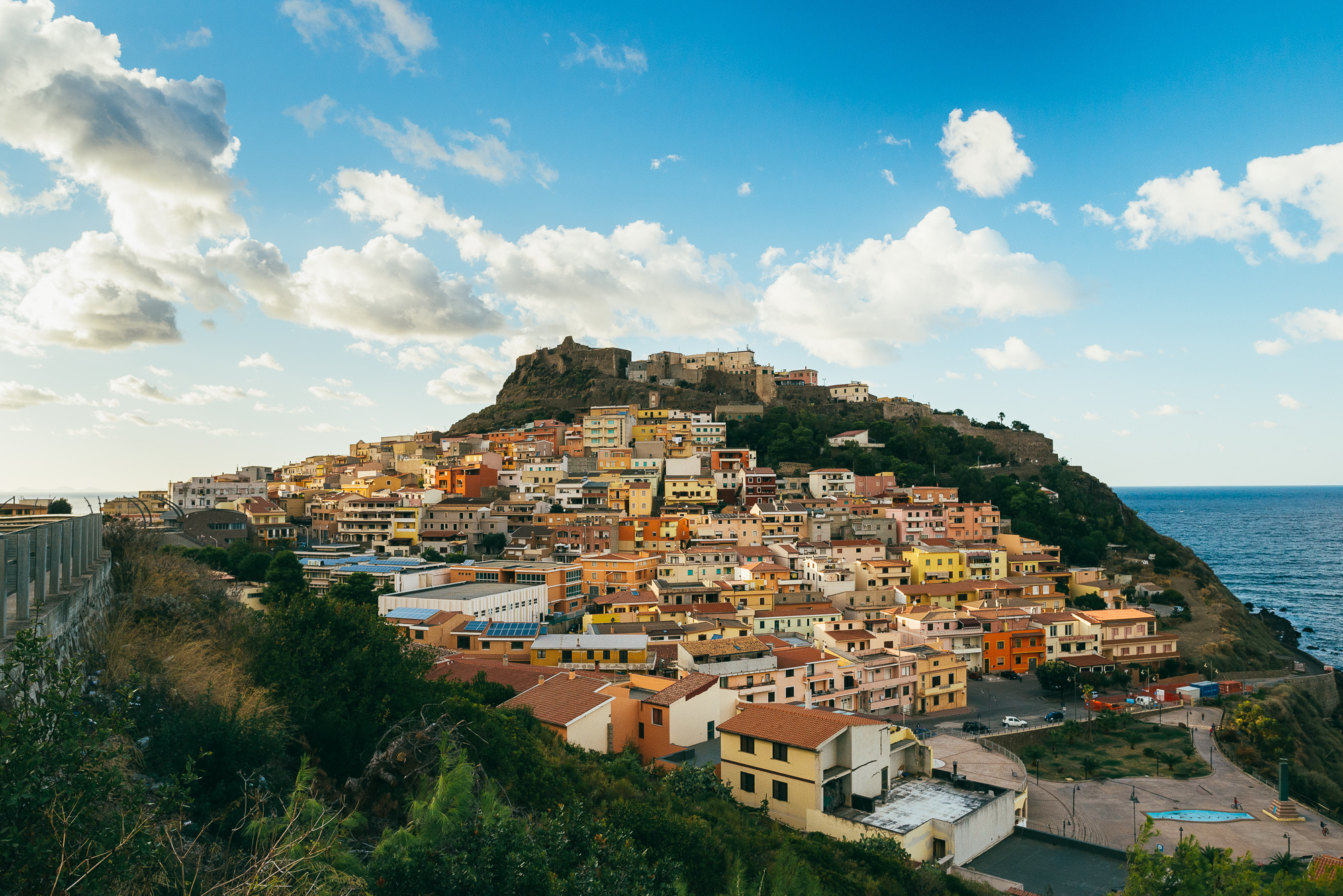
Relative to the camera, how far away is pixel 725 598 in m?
39.8

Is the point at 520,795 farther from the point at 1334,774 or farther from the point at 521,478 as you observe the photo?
the point at 521,478

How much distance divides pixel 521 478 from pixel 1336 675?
183 feet

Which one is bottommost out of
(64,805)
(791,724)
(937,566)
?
(791,724)

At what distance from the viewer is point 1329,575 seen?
266 feet

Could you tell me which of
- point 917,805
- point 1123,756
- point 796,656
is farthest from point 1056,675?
point 917,805

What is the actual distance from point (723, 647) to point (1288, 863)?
1633 cm

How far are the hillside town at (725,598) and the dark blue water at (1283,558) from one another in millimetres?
20743

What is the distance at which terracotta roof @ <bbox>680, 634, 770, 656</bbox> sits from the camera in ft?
89.0

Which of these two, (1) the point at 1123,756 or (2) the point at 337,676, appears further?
(1) the point at 1123,756

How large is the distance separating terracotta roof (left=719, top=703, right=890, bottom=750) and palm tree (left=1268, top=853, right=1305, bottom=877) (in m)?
9.99

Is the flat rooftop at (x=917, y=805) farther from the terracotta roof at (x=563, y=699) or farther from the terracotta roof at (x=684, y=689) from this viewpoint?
the terracotta roof at (x=563, y=699)

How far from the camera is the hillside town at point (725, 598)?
18.9 meters

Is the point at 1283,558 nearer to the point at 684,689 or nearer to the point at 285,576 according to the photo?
the point at 684,689

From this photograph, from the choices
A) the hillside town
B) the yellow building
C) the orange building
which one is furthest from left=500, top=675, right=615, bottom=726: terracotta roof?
the yellow building
